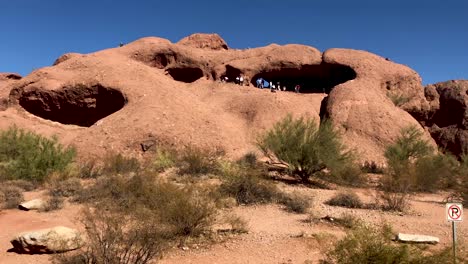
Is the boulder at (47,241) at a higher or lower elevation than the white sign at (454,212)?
lower

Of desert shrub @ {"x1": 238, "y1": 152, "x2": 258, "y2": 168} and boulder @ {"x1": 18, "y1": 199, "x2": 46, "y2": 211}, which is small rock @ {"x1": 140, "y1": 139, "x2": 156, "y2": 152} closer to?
desert shrub @ {"x1": 238, "y1": 152, "x2": 258, "y2": 168}

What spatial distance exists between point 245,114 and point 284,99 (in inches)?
110

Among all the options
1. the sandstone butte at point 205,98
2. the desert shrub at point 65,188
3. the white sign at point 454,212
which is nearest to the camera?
the white sign at point 454,212

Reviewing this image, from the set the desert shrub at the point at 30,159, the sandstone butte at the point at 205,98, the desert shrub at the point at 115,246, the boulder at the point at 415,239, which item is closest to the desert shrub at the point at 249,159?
the sandstone butte at the point at 205,98

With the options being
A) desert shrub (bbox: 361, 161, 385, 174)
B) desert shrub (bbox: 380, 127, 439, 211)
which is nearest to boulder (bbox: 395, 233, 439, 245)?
desert shrub (bbox: 380, 127, 439, 211)

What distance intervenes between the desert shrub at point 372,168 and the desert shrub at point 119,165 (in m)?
10.7

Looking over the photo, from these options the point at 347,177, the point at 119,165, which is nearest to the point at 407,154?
the point at 347,177

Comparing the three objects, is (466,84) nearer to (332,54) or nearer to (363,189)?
(332,54)

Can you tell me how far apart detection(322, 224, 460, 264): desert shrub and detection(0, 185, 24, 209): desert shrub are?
927 centimetres

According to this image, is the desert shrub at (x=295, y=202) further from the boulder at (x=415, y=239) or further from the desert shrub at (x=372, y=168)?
the desert shrub at (x=372, y=168)

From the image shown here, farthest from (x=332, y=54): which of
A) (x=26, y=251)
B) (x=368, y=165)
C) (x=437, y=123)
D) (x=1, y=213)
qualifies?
(x=26, y=251)

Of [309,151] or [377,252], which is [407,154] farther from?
[377,252]

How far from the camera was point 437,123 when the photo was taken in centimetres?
3005

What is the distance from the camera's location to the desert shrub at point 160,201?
26.8 ft
